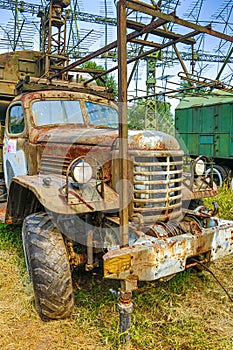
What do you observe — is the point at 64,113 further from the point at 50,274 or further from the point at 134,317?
the point at 134,317

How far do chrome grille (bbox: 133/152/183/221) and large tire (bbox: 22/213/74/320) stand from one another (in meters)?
0.80

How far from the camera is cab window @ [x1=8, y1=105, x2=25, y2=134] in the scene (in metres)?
4.70

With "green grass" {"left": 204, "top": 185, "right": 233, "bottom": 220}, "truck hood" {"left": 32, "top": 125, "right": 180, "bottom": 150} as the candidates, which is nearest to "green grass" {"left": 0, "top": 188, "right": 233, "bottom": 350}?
"truck hood" {"left": 32, "top": 125, "right": 180, "bottom": 150}

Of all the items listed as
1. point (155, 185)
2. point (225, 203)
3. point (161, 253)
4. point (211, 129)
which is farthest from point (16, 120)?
point (211, 129)

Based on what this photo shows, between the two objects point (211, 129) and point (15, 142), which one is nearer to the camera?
point (15, 142)

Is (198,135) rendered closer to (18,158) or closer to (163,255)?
(18,158)

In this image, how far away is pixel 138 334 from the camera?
9.50 feet

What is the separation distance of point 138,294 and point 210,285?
868 mm

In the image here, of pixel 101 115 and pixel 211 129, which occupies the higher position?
pixel 101 115

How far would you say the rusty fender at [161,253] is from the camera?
2.62 meters

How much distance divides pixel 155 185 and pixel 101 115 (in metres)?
1.92

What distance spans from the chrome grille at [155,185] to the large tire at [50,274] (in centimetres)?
80

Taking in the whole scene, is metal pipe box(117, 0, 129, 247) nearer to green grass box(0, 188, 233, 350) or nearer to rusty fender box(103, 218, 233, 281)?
rusty fender box(103, 218, 233, 281)

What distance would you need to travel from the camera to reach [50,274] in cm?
301
